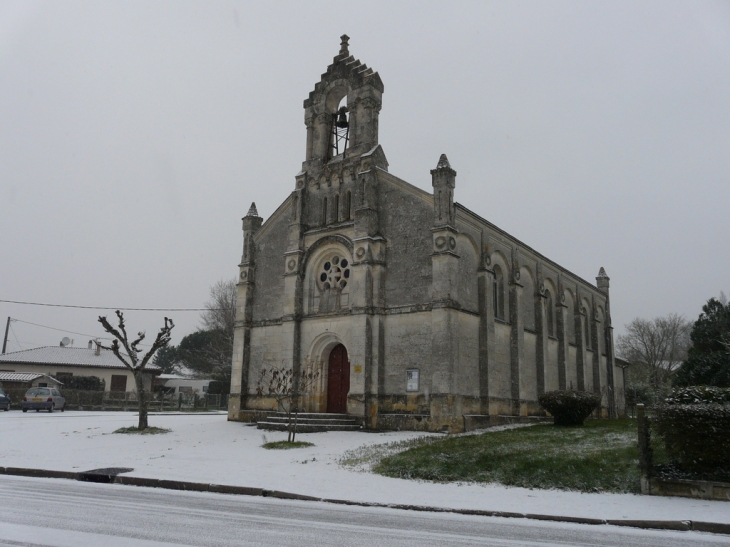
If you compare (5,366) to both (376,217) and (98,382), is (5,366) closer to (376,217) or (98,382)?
(98,382)

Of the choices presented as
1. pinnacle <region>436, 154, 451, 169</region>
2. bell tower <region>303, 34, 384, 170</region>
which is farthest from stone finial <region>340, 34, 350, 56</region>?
pinnacle <region>436, 154, 451, 169</region>

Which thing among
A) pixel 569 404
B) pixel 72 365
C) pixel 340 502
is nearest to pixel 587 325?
pixel 569 404

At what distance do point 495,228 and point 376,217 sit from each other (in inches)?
230

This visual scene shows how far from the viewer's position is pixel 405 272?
2408 centimetres

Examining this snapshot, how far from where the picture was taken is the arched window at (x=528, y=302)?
96.9 feet

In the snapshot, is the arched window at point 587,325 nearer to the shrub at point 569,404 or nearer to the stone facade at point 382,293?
the stone facade at point 382,293

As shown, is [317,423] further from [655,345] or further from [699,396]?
[655,345]

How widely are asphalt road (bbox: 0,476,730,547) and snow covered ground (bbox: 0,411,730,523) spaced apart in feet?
3.23

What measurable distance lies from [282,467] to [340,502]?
4327mm

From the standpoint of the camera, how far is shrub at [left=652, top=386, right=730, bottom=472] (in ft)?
35.8

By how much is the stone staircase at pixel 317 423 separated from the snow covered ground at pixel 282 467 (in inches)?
25.9

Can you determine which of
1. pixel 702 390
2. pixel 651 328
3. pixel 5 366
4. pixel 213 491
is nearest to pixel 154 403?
pixel 5 366

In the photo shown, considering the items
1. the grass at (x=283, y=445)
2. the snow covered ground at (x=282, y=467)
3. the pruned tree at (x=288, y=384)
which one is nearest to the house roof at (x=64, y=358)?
the pruned tree at (x=288, y=384)

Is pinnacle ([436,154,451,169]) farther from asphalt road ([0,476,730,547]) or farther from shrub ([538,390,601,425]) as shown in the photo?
asphalt road ([0,476,730,547])
